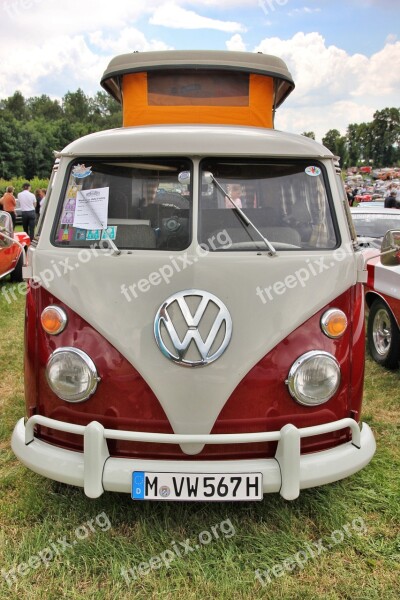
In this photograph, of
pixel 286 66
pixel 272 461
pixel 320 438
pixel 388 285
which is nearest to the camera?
pixel 272 461

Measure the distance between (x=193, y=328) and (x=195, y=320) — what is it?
0.15 ft

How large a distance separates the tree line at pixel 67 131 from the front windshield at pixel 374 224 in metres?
52.7

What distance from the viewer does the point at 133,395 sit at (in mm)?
2607

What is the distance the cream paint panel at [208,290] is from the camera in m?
2.57

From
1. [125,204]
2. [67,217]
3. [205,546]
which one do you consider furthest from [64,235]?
[205,546]

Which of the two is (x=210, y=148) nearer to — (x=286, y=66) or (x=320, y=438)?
(x=320, y=438)

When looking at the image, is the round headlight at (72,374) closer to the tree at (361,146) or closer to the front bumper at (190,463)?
the front bumper at (190,463)

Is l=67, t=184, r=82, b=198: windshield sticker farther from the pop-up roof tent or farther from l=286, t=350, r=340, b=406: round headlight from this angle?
l=286, t=350, r=340, b=406: round headlight

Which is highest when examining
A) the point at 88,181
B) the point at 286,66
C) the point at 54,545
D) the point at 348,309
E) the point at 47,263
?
the point at 286,66

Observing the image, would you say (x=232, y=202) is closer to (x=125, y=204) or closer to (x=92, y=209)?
(x=125, y=204)

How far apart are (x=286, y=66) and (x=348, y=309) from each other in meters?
2.59

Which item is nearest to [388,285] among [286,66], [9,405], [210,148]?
[286,66]

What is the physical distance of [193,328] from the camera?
8.37 feet

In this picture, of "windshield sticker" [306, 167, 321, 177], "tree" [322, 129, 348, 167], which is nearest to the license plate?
"windshield sticker" [306, 167, 321, 177]
